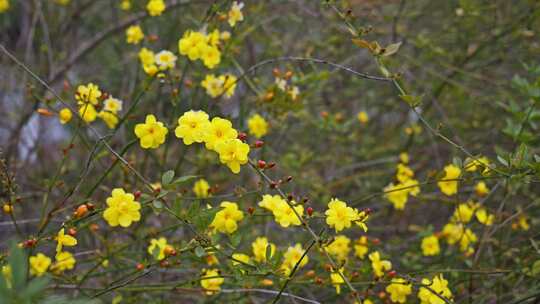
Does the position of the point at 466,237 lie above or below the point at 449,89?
below

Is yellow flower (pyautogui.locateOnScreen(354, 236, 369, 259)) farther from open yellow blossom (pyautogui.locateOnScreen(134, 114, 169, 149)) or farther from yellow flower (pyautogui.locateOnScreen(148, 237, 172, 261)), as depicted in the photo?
open yellow blossom (pyautogui.locateOnScreen(134, 114, 169, 149))

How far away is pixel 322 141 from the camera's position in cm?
382

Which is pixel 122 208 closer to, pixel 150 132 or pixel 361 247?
pixel 150 132

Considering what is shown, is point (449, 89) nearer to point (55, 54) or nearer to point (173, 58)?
point (173, 58)

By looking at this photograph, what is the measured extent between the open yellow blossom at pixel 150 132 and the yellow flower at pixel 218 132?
→ 0.66ft

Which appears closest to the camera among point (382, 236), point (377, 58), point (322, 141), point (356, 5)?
point (377, 58)

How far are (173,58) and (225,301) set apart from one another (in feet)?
2.99

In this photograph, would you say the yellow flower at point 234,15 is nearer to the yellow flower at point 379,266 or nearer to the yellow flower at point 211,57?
the yellow flower at point 211,57

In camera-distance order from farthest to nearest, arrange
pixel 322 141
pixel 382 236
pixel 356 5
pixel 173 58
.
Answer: pixel 322 141 → pixel 382 236 → pixel 356 5 → pixel 173 58

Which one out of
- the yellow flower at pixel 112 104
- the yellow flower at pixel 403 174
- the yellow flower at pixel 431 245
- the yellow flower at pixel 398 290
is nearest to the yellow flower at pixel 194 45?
the yellow flower at pixel 112 104

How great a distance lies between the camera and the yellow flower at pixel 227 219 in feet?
5.51

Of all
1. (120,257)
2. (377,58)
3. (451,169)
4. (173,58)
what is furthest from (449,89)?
(120,257)

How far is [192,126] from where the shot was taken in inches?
59.0

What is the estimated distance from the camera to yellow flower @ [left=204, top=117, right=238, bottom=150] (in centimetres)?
144
